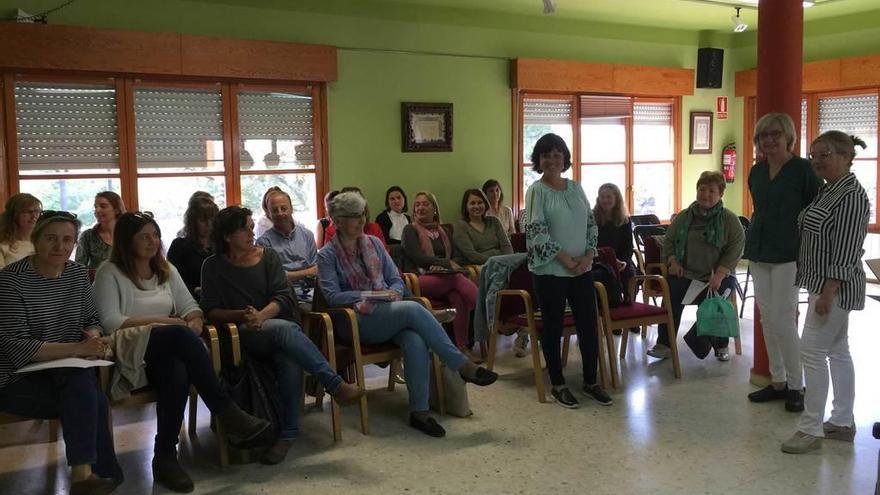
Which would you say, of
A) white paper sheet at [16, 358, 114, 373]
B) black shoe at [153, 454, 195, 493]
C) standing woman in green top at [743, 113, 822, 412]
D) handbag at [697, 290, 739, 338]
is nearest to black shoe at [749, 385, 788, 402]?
standing woman in green top at [743, 113, 822, 412]

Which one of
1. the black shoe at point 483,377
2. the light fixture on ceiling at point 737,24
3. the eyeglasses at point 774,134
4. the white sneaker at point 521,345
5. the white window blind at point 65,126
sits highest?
the light fixture on ceiling at point 737,24

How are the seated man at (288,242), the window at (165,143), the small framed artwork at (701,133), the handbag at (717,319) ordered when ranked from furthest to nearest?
1. the small framed artwork at (701,133)
2. the window at (165,143)
3. the seated man at (288,242)
4. the handbag at (717,319)

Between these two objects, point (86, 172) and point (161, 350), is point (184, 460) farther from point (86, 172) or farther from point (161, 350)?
point (86, 172)

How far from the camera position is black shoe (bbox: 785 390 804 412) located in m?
3.98

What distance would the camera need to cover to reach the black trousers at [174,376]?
10.8 feet

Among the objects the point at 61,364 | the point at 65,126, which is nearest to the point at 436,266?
the point at 61,364

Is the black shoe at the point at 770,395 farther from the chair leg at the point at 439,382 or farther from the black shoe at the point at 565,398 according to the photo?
the chair leg at the point at 439,382

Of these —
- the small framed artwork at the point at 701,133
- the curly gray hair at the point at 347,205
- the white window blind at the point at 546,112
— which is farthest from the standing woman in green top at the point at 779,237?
the small framed artwork at the point at 701,133

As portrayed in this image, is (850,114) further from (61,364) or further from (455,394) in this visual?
(61,364)

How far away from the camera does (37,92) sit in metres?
5.70

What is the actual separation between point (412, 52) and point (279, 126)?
57.0 inches

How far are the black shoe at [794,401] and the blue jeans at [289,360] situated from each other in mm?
2299

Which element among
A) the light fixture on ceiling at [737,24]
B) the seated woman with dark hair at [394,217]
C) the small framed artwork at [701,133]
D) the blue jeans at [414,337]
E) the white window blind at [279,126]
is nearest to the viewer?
the blue jeans at [414,337]

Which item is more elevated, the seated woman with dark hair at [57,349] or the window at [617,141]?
the window at [617,141]
